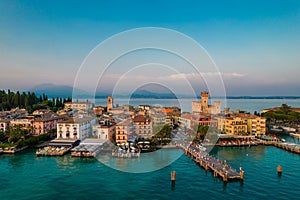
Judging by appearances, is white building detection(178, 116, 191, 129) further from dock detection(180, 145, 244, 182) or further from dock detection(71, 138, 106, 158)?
dock detection(71, 138, 106, 158)

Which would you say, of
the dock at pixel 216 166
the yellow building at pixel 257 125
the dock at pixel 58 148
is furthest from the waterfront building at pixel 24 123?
the yellow building at pixel 257 125

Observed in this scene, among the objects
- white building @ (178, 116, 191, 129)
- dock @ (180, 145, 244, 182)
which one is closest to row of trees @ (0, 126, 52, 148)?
dock @ (180, 145, 244, 182)

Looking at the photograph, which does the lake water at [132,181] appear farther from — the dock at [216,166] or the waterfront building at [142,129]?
the waterfront building at [142,129]

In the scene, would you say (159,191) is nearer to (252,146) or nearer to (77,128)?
(77,128)

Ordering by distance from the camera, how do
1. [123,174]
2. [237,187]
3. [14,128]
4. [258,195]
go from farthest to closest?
[14,128] → [123,174] → [237,187] → [258,195]

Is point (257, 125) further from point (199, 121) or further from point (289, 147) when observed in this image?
point (289, 147)

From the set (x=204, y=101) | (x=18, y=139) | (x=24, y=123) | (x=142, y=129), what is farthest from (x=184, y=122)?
(x=18, y=139)

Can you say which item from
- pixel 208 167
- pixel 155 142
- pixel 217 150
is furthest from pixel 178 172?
pixel 217 150

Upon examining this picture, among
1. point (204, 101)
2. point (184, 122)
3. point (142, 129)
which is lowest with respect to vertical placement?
point (184, 122)

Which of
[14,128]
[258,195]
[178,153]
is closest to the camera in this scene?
[258,195]
